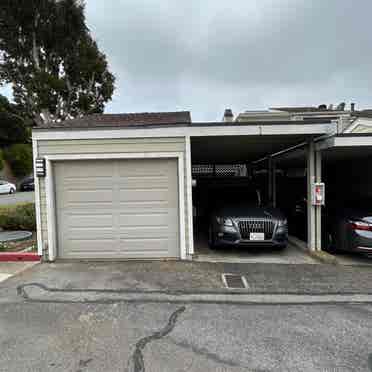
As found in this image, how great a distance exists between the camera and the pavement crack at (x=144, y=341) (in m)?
2.21

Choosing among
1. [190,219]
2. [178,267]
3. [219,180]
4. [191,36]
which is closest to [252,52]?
[191,36]

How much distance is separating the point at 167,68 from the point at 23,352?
15.6 meters

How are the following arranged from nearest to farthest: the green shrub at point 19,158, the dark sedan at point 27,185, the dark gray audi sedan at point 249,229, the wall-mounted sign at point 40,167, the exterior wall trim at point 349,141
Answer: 1. the exterior wall trim at point 349,141
2. the wall-mounted sign at point 40,167
3. the dark gray audi sedan at point 249,229
4. the dark sedan at point 27,185
5. the green shrub at point 19,158

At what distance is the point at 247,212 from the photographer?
570 cm

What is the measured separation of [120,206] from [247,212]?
8.79ft

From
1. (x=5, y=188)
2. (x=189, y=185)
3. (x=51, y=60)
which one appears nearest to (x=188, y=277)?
(x=189, y=185)

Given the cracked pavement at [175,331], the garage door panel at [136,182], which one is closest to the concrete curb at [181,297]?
the cracked pavement at [175,331]

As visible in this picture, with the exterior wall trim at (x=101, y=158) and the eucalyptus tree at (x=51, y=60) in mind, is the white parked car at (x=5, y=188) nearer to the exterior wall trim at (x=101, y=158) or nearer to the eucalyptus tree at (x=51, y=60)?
the eucalyptus tree at (x=51, y=60)

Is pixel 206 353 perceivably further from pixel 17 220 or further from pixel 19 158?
pixel 19 158

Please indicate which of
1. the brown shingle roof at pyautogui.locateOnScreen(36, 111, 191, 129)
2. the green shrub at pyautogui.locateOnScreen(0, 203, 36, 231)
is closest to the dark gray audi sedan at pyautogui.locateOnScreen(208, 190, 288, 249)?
the brown shingle roof at pyautogui.locateOnScreen(36, 111, 191, 129)

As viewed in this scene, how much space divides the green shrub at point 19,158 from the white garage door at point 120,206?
79.7 ft

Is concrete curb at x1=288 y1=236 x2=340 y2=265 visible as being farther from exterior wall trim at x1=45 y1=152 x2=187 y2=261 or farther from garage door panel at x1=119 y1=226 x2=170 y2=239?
garage door panel at x1=119 y1=226 x2=170 y2=239

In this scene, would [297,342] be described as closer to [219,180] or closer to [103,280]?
→ [103,280]

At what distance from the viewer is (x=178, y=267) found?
471cm
